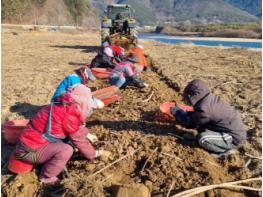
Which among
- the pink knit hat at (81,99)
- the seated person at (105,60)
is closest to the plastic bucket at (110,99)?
the pink knit hat at (81,99)

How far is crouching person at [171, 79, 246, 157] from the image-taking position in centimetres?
445

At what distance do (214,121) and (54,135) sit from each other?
6.27 ft

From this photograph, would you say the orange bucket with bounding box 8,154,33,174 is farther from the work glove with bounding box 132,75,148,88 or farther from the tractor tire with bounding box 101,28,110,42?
the tractor tire with bounding box 101,28,110,42

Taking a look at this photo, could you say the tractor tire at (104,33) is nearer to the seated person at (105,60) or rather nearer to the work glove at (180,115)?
the seated person at (105,60)

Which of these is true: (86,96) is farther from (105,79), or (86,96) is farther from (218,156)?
(105,79)

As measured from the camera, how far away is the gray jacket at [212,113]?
14.6ft

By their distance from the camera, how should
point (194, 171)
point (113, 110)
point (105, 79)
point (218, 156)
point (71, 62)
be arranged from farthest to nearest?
point (71, 62)
point (105, 79)
point (113, 110)
point (218, 156)
point (194, 171)

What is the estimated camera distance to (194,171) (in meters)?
4.19

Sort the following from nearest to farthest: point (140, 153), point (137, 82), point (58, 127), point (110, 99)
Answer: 1. point (58, 127)
2. point (140, 153)
3. point (110, 99)
4. point (137, 82)

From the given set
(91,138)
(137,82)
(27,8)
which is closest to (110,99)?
(137,82)

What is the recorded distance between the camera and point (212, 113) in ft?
14.6

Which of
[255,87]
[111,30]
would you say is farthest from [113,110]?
[111,30]

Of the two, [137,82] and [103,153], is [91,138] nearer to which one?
[103,153]

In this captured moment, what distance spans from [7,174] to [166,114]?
236cm
